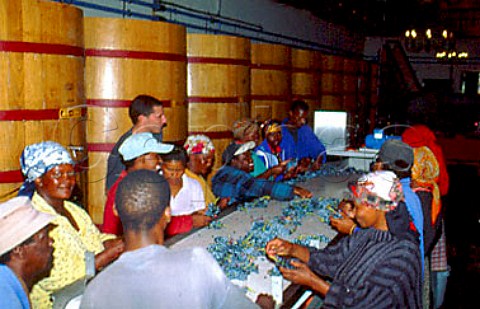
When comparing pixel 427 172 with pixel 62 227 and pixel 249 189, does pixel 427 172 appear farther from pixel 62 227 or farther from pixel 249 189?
pixel 62 227

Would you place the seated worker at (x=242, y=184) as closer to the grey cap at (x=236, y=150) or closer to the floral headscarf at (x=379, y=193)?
the grey cap at (x=236, y=150)

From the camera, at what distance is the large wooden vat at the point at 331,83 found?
10383mm

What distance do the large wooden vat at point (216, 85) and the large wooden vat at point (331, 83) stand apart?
388 centimetres

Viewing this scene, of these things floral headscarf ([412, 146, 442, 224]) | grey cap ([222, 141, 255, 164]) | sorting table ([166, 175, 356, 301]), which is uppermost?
grey cap ([222, 141, 255, 164])

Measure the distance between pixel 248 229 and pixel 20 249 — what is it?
1.78 meters

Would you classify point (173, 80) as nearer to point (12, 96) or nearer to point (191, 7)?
point (12, 96)

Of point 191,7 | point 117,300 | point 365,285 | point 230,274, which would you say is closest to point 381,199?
point 365,285

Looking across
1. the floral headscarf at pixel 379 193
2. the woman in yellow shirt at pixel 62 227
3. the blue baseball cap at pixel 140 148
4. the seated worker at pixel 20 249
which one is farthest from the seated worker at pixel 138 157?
the floral headscarf at pixel 379 193

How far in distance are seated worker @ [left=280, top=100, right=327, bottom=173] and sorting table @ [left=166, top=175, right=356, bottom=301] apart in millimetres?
1742

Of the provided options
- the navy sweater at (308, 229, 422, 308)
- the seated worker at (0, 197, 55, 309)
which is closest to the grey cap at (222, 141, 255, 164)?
the navy sweater at (308, 229, 422, 308)

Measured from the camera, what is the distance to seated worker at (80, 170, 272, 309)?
185 cm

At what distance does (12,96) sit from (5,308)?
2335mm

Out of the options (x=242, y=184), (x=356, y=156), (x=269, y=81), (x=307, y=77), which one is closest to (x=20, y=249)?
(x=242, y=184)

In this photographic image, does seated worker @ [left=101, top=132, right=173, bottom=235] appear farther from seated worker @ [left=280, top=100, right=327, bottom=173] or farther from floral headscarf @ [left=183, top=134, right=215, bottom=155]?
seated worker @ [left=280, top=100, right=327, bottom=173]
